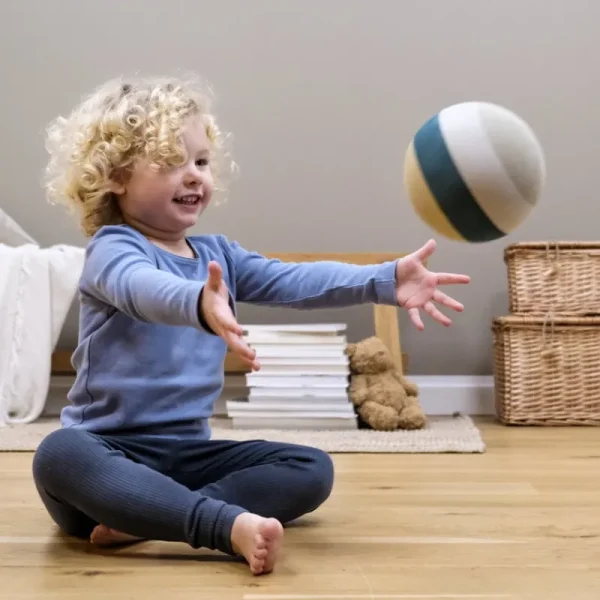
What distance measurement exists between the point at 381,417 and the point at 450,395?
450 millimetres

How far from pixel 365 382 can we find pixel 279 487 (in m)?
0.96

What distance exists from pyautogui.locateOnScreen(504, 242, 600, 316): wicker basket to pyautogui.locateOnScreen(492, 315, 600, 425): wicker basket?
4 cm

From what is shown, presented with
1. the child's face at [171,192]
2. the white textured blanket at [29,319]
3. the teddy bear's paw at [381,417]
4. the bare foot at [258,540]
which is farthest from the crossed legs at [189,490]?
the white textured blanket at [29,319]

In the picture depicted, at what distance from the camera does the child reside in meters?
0.88

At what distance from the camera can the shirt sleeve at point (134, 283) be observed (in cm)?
80

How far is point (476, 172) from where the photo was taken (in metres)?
0.98

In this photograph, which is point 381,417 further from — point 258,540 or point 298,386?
point 258,540

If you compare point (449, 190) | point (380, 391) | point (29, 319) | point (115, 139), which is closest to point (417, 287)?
point (449, 190)

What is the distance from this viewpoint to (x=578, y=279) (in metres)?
1.97

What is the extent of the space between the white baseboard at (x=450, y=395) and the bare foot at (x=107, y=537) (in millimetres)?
1328

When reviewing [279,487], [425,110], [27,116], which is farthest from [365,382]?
[27,116]

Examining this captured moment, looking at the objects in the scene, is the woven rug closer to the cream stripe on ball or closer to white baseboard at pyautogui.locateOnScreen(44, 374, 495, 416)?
white baseboard at pyautogui.locateOnScreen(44, 374, 495, 416)

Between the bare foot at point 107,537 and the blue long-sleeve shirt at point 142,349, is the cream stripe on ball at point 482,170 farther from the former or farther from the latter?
the bare foot at point 107,537

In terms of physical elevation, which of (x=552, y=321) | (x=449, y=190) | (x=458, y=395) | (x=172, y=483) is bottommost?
(x=458, y=395)
